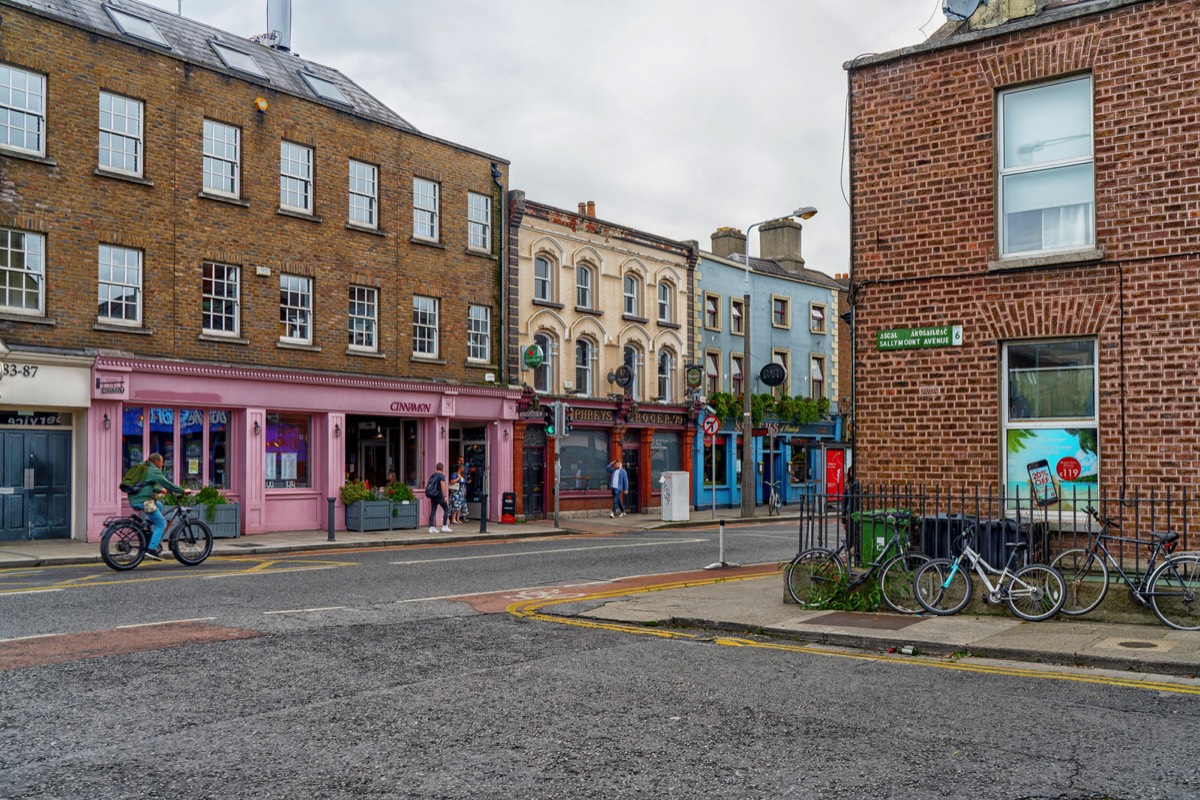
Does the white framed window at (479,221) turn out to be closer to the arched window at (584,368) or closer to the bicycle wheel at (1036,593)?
the arched window at (584,368)

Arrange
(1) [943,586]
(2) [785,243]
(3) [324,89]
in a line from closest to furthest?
(1) [943,586] → (3) [324,89] → (2) [785,243]

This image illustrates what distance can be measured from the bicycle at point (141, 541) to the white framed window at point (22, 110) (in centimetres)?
917

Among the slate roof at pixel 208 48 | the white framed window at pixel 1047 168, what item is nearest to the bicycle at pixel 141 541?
the slate roof at pixel 208 48

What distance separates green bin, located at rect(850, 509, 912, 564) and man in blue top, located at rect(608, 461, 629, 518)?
72.4 ft

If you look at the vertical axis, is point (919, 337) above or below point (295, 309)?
below

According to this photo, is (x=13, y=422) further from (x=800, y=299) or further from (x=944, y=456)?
(x=800, y=299)

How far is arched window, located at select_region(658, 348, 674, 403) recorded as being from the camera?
38.4 m

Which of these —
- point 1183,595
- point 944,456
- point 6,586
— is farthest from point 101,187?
point 1183,595

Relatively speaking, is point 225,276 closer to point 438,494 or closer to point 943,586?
point 438,494

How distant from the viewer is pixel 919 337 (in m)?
12.3

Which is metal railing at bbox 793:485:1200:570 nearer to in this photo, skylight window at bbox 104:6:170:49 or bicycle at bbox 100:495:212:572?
bicycle at bbox 100:495:212:572

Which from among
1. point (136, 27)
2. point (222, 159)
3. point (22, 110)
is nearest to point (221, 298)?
point (222, 159)

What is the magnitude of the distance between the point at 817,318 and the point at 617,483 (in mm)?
16846

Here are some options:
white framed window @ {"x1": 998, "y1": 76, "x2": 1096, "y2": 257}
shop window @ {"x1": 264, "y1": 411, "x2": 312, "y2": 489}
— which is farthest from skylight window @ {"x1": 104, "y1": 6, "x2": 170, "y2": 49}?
white framed window @ {"x1": 998, "y1": 76, "x2": 1096, "y2": 257}
